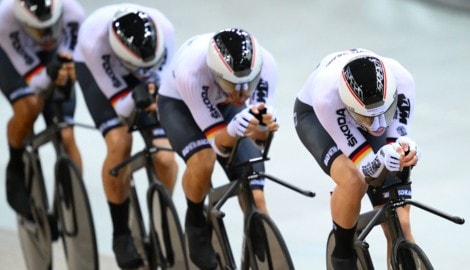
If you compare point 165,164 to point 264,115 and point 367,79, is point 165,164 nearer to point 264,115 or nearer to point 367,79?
point 264,115

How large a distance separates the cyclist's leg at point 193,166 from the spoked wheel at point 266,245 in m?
0.34

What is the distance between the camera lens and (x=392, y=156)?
4.21 meters

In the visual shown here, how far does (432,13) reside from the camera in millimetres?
10492

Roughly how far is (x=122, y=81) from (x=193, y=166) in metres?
0.90

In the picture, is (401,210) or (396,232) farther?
(401,210)

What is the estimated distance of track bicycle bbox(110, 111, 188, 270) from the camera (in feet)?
19.1

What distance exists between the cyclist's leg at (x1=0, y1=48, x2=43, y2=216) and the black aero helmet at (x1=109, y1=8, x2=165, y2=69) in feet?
3.05

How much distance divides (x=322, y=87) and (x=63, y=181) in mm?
2272

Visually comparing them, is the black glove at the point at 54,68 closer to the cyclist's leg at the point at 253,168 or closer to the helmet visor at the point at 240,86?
the cyclist's leg at the point at 253,168

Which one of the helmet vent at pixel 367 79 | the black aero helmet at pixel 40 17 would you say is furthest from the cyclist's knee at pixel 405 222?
the black aero helmet at pixel 40 17

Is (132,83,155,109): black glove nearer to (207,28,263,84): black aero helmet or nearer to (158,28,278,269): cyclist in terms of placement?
(158,28,278,269): cyclist

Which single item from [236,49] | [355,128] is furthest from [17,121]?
[355,128]

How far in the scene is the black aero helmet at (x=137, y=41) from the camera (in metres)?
5.77

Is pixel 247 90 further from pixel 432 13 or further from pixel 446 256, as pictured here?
pixel 432 13
